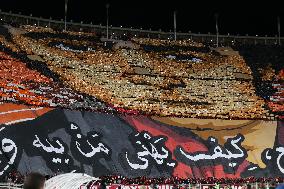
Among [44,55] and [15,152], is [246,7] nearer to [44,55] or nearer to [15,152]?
[44,55]

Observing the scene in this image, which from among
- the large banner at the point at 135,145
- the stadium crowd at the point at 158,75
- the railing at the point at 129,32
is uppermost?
the railing at the point at 129,32

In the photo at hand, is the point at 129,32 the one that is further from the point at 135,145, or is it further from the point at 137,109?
the point at 135,145

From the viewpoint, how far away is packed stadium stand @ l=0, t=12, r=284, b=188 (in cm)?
2481

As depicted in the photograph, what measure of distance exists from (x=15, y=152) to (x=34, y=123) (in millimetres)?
2214

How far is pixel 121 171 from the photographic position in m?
25.3

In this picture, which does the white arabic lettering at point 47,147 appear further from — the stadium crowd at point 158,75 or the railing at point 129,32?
the railing at point 129,32

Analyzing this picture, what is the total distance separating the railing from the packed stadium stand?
5.57 feet

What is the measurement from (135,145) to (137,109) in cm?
280

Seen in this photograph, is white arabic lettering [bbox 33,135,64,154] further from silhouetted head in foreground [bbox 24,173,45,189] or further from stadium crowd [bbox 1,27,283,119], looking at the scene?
silhouetted head in foreground [bbox 24,173,45,189]

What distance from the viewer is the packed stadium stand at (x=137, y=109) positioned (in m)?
24.8

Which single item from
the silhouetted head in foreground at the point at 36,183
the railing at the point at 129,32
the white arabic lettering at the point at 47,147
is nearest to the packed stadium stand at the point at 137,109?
the white arabic lettering at the point at 47,147

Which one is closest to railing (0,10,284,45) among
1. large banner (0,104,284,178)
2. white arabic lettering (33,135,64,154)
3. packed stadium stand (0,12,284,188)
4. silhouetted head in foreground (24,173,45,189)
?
packed stadium stand (0,12,284,188)

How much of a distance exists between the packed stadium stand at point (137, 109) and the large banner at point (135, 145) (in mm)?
56

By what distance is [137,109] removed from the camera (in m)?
28.8
